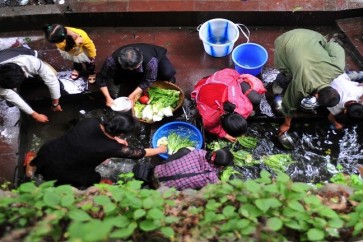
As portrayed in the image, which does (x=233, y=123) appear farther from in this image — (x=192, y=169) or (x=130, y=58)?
(x=130, y=58)

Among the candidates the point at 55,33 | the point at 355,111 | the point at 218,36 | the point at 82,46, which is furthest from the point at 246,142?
the point at 55,33

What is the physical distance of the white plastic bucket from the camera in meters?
6.01

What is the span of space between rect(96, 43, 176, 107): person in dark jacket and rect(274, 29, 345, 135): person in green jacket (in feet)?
5.66

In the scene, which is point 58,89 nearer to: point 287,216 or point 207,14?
point 207,14

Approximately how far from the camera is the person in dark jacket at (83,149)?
4.21m

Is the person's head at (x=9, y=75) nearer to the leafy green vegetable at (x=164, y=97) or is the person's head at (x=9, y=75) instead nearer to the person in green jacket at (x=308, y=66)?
the leafy green vegetable at (x=164, y=97)

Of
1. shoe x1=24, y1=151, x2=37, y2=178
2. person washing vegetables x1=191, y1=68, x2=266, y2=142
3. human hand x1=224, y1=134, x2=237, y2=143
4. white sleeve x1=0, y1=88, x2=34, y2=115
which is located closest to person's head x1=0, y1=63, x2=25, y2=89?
white sleeve x1=0, y1=88, x2=34, y2=115

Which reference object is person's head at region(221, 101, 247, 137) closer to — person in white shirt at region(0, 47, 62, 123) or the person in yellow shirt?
the person in yellow shirt

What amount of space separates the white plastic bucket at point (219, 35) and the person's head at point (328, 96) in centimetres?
177

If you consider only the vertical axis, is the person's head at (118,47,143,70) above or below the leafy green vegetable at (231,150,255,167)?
above

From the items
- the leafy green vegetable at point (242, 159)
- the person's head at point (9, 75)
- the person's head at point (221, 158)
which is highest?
the person's head at point (9, 75)

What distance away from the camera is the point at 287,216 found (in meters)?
2.63

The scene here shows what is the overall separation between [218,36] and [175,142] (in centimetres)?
221

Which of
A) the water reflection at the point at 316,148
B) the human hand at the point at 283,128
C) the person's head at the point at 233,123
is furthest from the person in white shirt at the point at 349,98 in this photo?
the person's head at the point at 233,123
